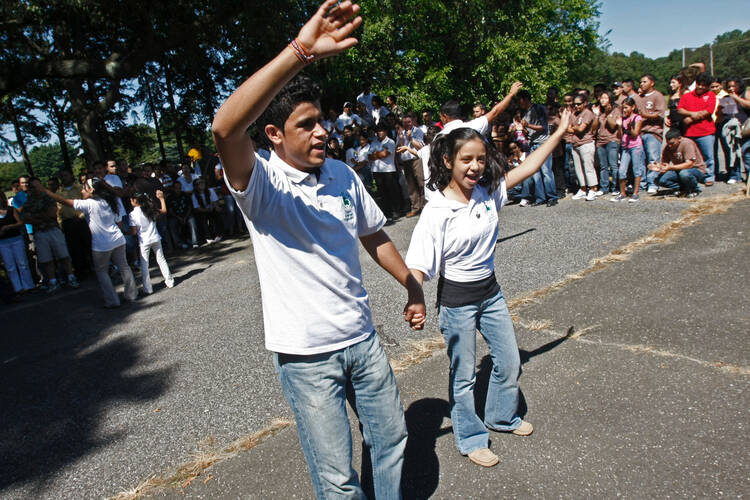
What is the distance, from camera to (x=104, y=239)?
23.9 ft

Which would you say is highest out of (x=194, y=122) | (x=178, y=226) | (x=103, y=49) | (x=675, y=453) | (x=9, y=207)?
(x=103, y=49)

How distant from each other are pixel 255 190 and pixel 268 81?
1.25 ft

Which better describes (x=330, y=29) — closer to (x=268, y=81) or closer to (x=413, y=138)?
(x=268, y=81)

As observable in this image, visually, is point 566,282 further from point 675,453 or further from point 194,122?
point 194,122

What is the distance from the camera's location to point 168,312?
6773 mm

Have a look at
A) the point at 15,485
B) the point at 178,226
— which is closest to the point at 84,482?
the point at 15,485

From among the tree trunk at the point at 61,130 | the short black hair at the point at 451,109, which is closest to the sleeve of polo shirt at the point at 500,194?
the short black hair at the point at 451,109

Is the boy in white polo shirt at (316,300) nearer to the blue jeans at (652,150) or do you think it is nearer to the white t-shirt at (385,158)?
the blue jeans at (652,150)

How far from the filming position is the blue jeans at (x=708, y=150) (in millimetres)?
8875

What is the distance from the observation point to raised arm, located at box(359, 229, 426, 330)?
248 centimetres

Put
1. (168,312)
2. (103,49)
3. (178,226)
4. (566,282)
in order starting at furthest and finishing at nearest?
1. (103,49)
2. (178,226)
3. (168,312)
4. (566,282)

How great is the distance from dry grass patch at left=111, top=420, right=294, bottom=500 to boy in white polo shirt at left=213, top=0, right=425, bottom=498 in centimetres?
137

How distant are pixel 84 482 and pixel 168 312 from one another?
3.73 meters

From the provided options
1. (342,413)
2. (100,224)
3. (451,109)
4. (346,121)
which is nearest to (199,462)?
(342,413)
